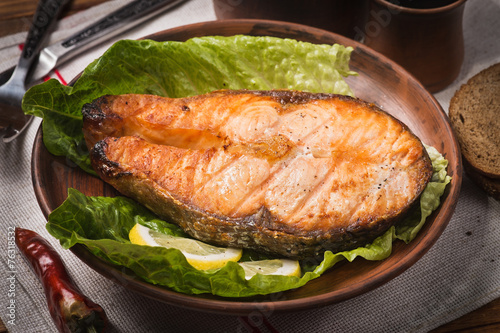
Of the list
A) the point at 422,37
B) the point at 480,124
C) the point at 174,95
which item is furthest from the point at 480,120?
the point at 174,95

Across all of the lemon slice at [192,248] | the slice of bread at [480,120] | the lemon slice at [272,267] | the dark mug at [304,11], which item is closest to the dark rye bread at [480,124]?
the slice of bread at [480,120]

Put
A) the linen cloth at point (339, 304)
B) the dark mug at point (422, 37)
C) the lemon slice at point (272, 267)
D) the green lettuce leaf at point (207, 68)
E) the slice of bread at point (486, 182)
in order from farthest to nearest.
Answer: the dark mug at point (422, 37) < the slice of bread at point (486, 182) < the green lettuce leaf at point (207, 68) < the linen cloth at point (339, 304) < the lemon slice at point (272, 267)

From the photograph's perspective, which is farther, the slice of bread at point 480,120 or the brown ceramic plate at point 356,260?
the slice of bread at point 480,120

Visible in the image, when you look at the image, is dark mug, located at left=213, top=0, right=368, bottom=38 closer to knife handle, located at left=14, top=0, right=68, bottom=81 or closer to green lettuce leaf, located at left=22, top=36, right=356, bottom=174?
green lettuce leaf, located at left=22, top=36, right=356, bottom=174

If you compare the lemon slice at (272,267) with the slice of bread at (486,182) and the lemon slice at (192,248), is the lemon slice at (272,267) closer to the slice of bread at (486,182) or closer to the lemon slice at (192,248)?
the lemon slice at (192,248)

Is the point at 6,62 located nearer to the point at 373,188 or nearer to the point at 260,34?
the point at 260,34

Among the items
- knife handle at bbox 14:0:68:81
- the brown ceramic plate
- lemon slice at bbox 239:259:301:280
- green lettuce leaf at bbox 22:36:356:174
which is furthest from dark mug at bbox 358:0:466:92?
knife handle at bbox 14:0:68:81
